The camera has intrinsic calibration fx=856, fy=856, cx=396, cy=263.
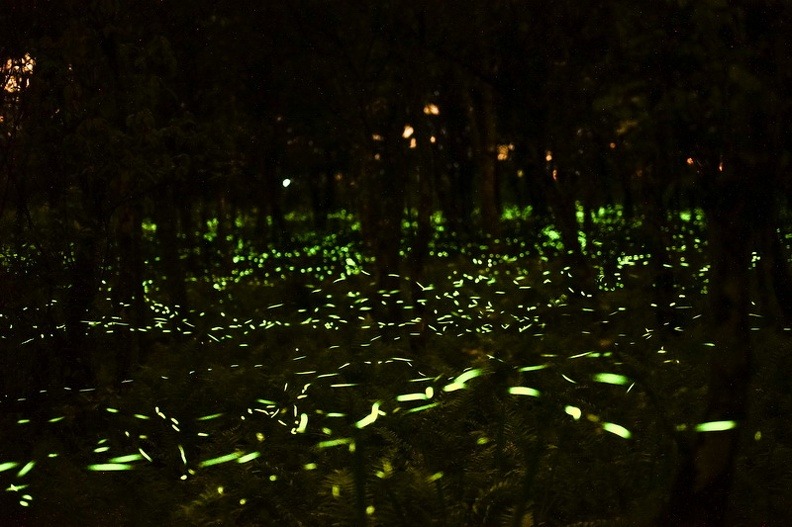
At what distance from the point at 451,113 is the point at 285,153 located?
7302 mm

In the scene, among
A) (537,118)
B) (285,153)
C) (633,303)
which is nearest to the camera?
(537,118)

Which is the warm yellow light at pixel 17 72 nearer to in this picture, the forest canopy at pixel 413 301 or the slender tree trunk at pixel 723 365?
the forest canopy at pixel 413 301

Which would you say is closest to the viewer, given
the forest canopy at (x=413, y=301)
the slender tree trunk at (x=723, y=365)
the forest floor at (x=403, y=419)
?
the slender tree trunk at (x=723, y=365)

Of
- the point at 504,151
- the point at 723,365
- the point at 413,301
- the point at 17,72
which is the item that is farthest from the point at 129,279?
the point at 504,151

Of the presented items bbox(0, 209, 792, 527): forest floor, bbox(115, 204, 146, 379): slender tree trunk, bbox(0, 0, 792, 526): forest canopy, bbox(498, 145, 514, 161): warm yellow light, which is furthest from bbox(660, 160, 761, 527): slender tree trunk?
bbox(498, 145, 514, 161): warm yellow light

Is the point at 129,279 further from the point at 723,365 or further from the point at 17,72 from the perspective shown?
the point at 723,365

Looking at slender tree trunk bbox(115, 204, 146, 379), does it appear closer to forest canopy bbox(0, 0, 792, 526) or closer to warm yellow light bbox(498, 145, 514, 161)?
forest canopy bbox(0, 0, 792, 526)

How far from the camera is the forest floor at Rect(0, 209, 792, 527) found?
6047 mm

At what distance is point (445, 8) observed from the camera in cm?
1448

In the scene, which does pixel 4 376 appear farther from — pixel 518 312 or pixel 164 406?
pixel 518 312

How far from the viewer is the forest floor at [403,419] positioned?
6.05 m

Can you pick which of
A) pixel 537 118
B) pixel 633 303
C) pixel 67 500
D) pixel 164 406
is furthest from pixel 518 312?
pixel 67 500

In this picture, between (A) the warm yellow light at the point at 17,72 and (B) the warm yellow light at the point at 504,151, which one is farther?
(B) the warm yellow light at the point at 504,151

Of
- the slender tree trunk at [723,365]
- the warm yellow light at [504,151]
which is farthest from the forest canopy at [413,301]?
the warm yellow light at [504,151]
